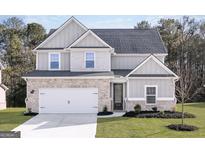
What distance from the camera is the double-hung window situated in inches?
940

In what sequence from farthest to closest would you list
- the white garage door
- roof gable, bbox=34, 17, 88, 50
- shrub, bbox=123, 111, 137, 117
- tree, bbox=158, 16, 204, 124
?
roof gable, bbox=34, 17, 88, 50, the white garage door, tree, bbox=158, 16, 204, 124, shrub, bbox=123, 111, 137, 117

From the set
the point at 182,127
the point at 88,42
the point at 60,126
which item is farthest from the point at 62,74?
the point at 182,127

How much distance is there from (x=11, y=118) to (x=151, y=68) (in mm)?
9222

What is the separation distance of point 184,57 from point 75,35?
7.49 metres

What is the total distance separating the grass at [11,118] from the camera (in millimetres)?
18025

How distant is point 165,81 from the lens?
23828 mm

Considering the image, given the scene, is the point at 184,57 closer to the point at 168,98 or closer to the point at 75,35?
the point at 168,98

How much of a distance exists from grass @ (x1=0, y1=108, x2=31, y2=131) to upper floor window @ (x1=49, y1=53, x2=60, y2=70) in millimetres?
3527

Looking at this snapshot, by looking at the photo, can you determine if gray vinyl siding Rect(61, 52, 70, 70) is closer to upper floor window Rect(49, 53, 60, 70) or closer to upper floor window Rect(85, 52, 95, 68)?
upper floor window Rect(49, 53, 60, 70)

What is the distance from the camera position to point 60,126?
18.4m

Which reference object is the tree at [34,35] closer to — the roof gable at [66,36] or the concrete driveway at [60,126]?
the roof gable at [66,36]

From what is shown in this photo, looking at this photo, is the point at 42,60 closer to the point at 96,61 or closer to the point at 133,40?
the point at 96,61

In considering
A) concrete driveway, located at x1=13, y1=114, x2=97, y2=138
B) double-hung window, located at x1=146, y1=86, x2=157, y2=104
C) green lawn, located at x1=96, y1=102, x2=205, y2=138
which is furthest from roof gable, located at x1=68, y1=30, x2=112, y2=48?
green lawn, located at x1=96, y1=102, x2=205, y2=138
